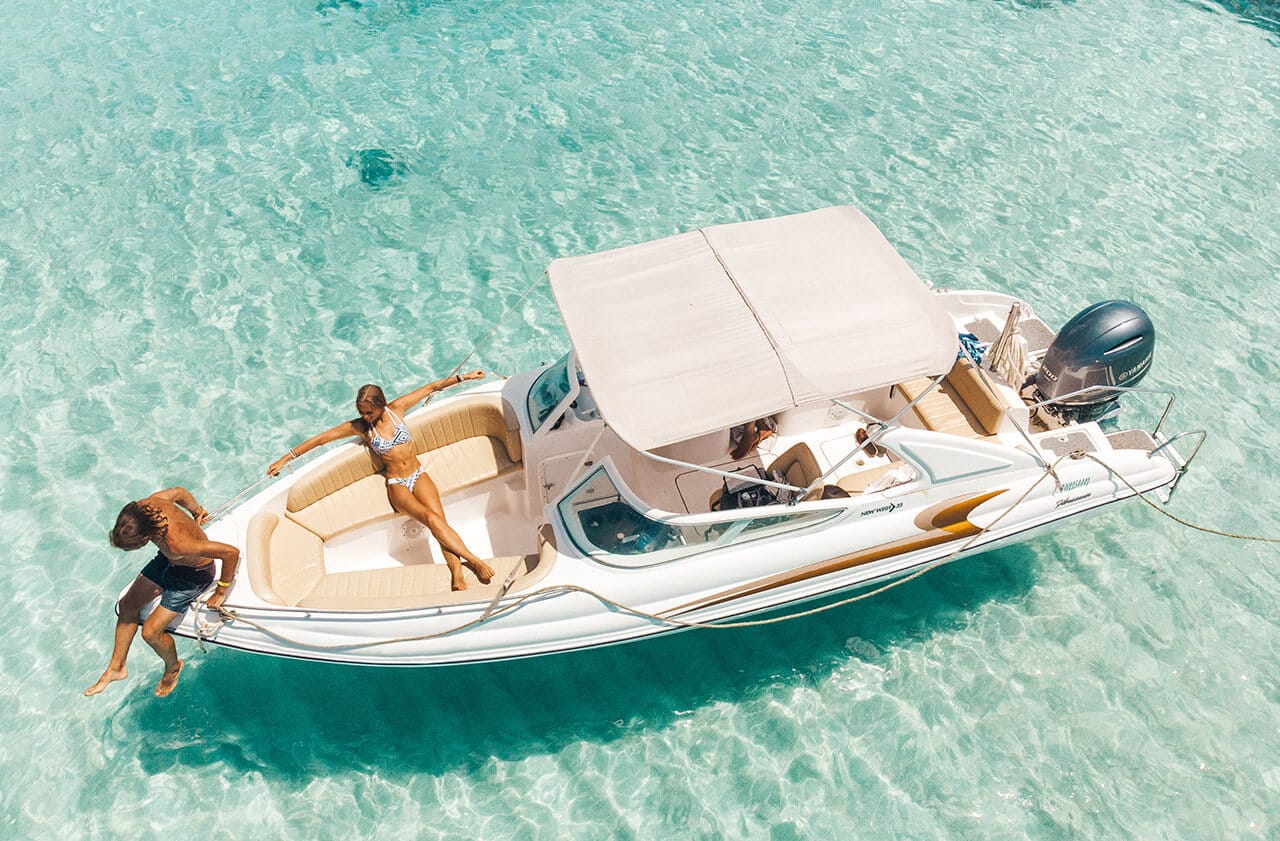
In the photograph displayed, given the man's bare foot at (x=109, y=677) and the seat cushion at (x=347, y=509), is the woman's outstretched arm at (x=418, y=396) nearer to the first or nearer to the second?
the seat cushion at (x=347, y=509)

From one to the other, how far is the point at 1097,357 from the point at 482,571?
16.7 ft

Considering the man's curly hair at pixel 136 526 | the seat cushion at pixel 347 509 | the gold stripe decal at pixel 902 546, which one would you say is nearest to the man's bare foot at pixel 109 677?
the man's curly hair at pixel 136 526

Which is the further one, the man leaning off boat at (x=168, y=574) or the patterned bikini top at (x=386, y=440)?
the patterned bikini top at (x=386, y=440)

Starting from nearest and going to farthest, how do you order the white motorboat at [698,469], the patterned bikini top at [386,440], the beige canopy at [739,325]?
the beige canopy at [739,325] < the white motorboat at [698,469] < the patterned bikini top at [386,440]

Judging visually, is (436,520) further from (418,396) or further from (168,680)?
(168,680)

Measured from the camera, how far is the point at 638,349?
5262 mm

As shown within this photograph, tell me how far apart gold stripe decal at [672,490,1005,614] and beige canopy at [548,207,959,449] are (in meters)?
1.39

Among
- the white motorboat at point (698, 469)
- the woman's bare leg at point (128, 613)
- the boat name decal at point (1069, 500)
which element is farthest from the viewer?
the boat name decal at point (1069, 500)

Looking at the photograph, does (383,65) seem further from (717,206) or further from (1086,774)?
(1086,774)

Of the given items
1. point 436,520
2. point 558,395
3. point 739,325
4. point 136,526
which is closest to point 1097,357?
point 739,325

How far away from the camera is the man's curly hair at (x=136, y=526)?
4.91m

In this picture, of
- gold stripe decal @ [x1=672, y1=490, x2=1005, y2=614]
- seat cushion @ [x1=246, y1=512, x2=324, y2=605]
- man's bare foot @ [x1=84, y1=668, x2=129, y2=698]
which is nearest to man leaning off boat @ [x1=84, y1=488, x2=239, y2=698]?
man's bare foot @ [x1=84, y1=668, x2=129, y2=698]

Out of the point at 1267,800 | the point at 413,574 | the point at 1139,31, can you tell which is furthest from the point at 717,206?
the point at 1139,31

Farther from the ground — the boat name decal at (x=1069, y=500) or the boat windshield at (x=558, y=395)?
the boat windshield at (x=558, y=395)
